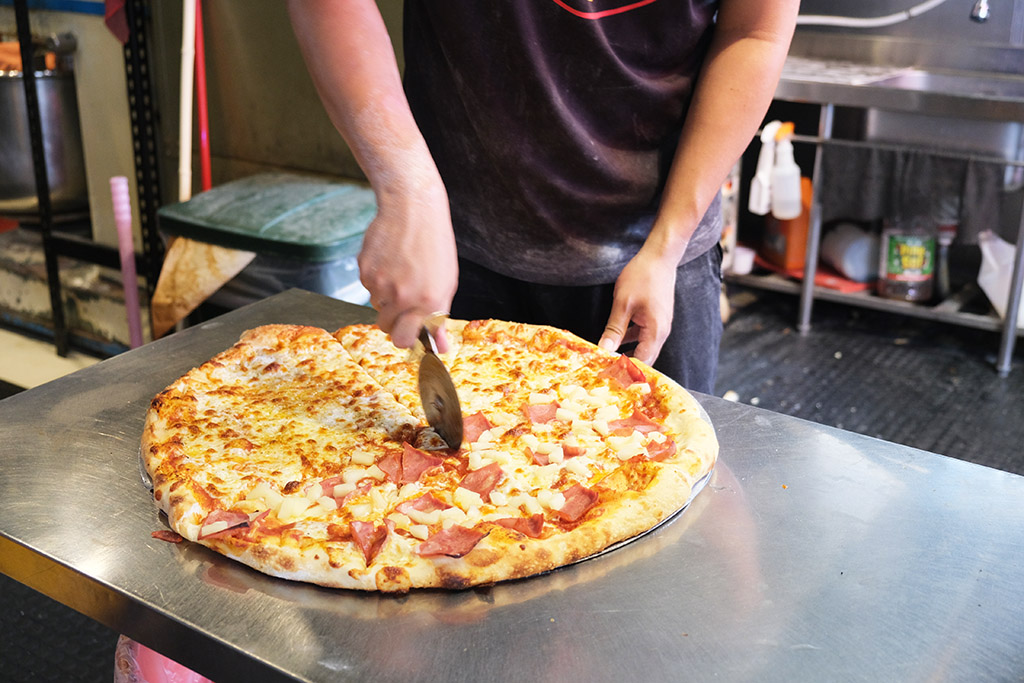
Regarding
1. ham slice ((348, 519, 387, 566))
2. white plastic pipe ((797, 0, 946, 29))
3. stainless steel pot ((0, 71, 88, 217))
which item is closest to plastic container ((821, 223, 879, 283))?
white plastic pipe ((797, 0, 946, 29))

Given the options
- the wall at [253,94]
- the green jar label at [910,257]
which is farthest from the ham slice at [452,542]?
the green jar label at [910,257]

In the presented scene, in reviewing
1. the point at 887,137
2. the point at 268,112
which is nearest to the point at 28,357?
the point at 268,112

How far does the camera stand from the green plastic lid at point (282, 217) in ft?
8.04

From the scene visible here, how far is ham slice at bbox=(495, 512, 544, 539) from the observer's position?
42.7 inches

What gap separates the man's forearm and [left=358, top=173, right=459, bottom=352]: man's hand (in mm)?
442

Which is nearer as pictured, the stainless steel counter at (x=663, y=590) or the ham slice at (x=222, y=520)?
the stainless steel counter at (x=663, y=590)

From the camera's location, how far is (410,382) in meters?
1.49

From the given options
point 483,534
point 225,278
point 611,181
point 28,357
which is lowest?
point 28,357

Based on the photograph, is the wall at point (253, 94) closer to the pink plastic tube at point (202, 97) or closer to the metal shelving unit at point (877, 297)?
the pink plastic tube at point (202, 97)

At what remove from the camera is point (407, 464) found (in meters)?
1.21

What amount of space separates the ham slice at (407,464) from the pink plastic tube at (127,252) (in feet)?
6.72

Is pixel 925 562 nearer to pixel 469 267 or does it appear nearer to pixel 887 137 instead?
pixel 469 267

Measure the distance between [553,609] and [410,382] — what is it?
58 cm

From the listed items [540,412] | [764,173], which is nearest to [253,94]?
[764,173]
